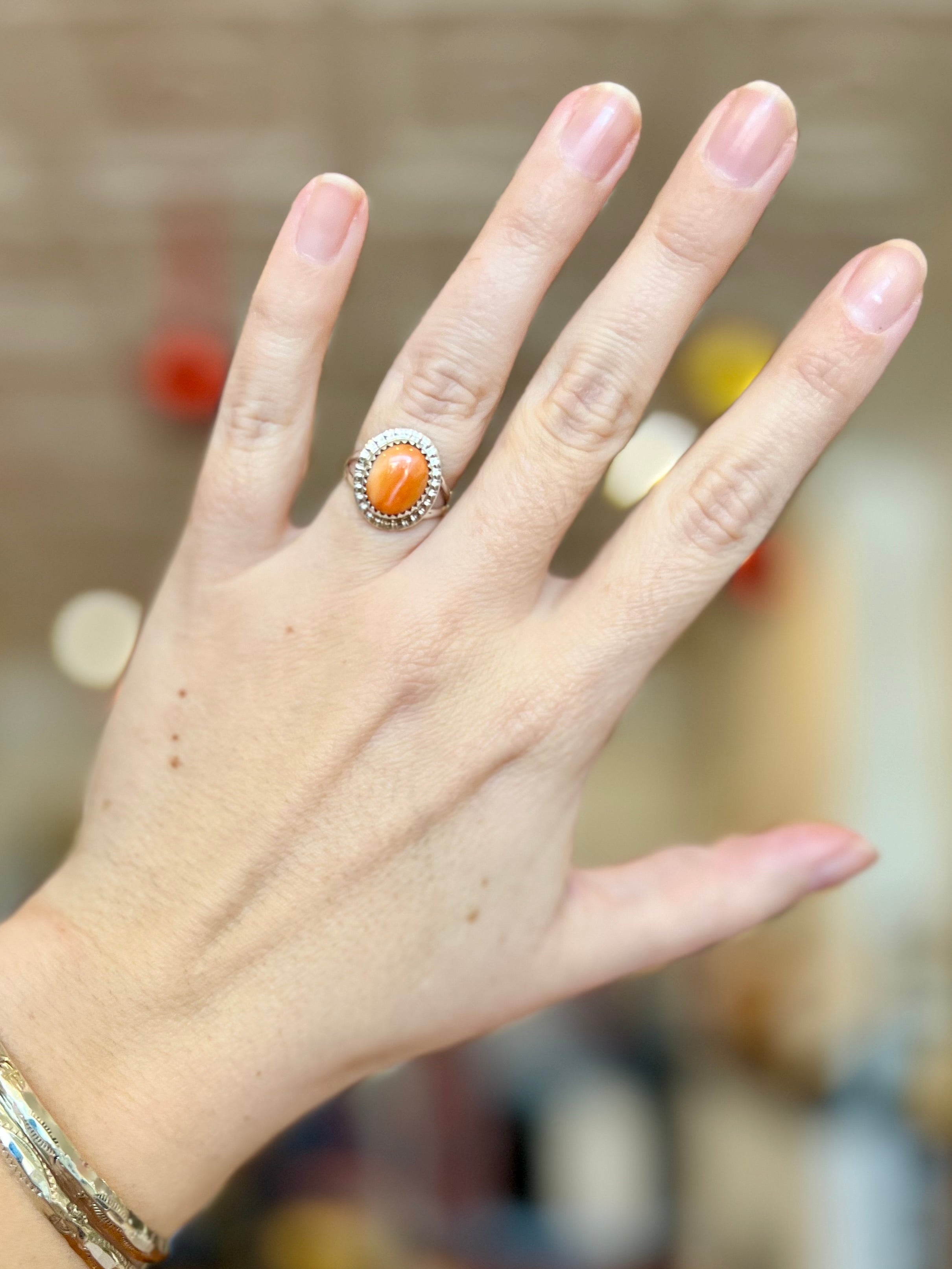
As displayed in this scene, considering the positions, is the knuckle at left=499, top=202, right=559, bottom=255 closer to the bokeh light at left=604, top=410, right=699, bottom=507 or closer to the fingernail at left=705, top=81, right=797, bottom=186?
the fingernail at left=705, top=81, right=797, bottom=186

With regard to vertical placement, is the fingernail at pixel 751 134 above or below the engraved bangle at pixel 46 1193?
above

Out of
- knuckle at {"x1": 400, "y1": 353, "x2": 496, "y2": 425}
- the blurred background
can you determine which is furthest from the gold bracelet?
the blurred background

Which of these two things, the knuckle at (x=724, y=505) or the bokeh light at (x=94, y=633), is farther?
the bokeh light at (x=94, y=633)

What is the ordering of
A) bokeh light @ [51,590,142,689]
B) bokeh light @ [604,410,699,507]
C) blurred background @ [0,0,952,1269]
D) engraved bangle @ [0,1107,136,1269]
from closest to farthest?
engraved bangle @ [0,1107,136,1269], blurred background @ [0,0,952,1269], bokeh light @ [604,410,699,507], bokeh light @ [51,590,142,689]

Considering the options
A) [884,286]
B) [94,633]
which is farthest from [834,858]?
[94,633]

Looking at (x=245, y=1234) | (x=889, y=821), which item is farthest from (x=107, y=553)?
(x=889, y=821)

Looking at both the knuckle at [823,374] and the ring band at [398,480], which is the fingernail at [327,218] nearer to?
the ring band at [398,480]

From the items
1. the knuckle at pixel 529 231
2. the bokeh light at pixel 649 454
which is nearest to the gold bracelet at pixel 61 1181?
the knuckle at pixel 529 231
